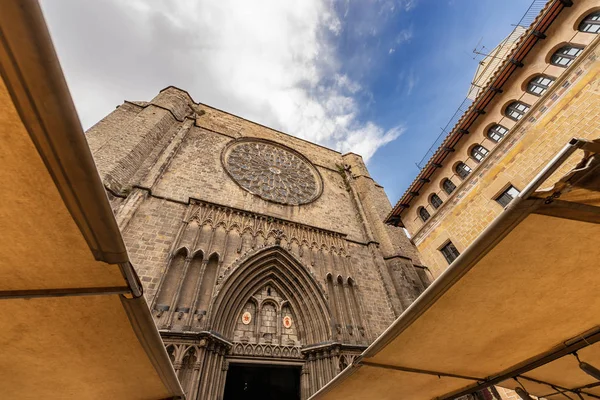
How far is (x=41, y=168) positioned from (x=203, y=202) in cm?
796

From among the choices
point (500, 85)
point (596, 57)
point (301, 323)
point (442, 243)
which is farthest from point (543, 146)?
point (301, 323)

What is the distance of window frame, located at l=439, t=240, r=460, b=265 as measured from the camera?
24.3 ft

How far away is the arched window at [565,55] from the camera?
5409 mm

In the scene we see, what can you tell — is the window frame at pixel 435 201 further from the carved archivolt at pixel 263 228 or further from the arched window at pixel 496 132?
the carved archivolt at pixel 263 228

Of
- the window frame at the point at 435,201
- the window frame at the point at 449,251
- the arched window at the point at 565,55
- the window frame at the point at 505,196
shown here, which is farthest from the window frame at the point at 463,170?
the arched window at the point at 565,55

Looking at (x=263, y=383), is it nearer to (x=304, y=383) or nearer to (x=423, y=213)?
(x=304, y=383)

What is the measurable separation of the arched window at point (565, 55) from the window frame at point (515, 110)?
995 mm

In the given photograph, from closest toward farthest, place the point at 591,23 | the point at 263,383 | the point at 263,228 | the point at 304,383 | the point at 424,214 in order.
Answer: the point at 591,23
the point at 304,383
the point at 263,383
the point at 263,228
the point at 424,214

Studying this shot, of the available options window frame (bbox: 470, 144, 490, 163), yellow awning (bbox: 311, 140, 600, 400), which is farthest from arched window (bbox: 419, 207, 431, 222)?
yellow awning (bbox: 311, 140, 600, 400)

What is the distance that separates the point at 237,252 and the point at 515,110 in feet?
30.0

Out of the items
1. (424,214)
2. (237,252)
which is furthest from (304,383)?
(424,214)

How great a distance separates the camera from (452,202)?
784 centimetres

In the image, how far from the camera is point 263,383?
830cm

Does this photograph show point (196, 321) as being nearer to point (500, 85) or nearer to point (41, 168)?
point (41, 168)
